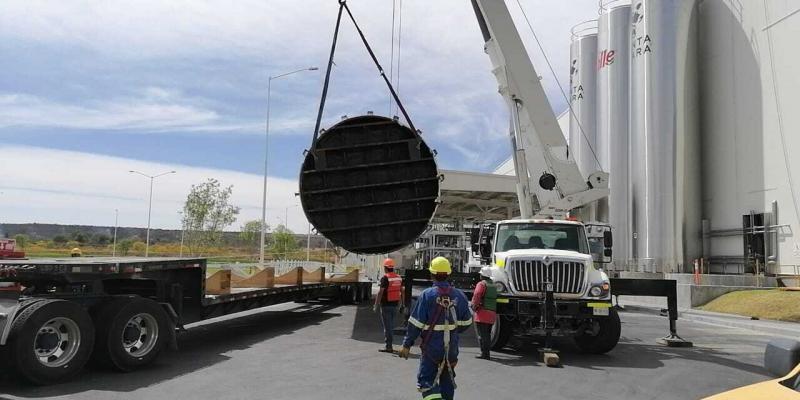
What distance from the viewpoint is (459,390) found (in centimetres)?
738

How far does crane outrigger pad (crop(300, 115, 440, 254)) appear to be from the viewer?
12469 mm

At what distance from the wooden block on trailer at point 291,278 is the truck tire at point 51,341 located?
7.13 meters

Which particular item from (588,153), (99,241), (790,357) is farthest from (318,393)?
(99,241)

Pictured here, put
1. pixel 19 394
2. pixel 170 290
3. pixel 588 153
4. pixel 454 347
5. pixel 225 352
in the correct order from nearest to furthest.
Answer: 1. pixel 454 347
2. pixel 19 394
3. pixel 170 290
4. pixel 225 352
5. pixel 588 153

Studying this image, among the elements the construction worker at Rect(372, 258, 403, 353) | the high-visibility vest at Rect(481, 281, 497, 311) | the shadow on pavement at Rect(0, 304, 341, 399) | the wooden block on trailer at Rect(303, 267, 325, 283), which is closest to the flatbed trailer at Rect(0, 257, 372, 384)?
the shadow on pavement at Rect(0, 304, 341, 399)

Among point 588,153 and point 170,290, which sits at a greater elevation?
point 588,153

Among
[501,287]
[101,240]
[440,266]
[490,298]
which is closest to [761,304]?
[501,287]

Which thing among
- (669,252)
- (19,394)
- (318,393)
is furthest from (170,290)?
(669,252)

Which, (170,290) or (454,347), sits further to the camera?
(170,290)

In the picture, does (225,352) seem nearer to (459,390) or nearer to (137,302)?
(137,302)

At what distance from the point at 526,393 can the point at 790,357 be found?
4.68 meters

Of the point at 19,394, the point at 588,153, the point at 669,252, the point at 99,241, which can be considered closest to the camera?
the point at 19,394

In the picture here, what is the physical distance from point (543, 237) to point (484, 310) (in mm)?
2386

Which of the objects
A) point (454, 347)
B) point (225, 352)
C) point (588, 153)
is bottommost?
point (225, 352)
